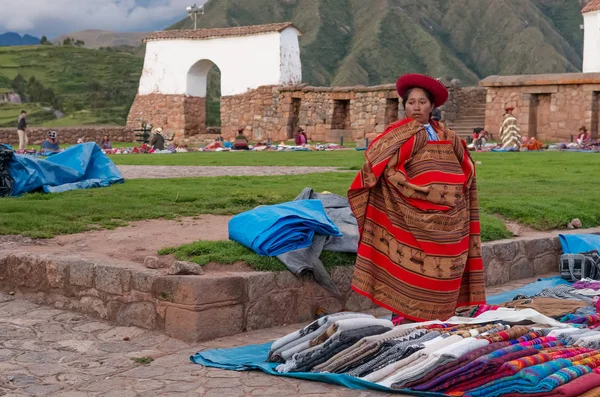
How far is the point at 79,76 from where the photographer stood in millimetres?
61719

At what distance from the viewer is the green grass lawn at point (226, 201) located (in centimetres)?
895

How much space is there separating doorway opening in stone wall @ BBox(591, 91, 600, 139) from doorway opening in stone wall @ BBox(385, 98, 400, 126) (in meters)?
7.00

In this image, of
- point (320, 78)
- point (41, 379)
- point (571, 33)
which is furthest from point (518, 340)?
point (571, 33)

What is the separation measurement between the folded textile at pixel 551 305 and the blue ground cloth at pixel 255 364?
79.5 inches

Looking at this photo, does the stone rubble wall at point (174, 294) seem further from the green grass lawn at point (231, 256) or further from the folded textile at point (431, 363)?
the folded textile at point (431, 363)

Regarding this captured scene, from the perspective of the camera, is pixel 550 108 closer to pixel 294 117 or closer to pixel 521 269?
A: pixel 294 117

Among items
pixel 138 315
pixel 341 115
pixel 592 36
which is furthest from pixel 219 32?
pixel 138 315

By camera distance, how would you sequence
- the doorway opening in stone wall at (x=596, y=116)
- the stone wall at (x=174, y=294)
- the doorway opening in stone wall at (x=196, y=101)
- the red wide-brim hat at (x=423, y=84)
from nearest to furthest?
the red wide-brim hat at (x=423, y=84) < the stone wall at (x=174, y=294) < the doorway opening in stone wall at (x=596, y=116) < the doorway opening in stone wall at (x=196, y=101)

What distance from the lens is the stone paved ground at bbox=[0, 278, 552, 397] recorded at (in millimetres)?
4887

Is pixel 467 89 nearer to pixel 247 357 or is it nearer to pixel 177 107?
pixel 177 107

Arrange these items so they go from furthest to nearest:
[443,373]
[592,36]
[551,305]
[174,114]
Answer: [592,36], [174,114], [551,305], [443,373]

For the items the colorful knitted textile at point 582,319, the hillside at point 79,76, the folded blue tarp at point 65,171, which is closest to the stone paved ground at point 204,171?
the folded blue tarp at point 65,171

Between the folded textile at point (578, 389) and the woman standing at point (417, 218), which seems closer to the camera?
the folded textile at point (578, 389)

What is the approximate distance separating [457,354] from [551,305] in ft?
6.89
